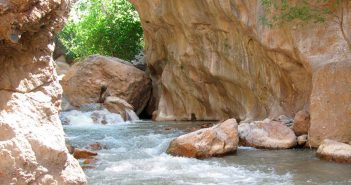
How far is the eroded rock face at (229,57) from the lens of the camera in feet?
46.4

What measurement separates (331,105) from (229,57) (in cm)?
798

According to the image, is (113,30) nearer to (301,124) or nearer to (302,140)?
(301,124)

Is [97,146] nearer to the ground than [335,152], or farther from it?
nearer to the ground

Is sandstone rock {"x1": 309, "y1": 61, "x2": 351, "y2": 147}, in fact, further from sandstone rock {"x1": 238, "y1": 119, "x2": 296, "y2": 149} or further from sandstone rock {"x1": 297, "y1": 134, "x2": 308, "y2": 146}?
sandstone rock {"x1": 238, "y1": 119, "x2": 296, "y2": 149}

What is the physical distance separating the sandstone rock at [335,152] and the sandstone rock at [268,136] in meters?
1.59

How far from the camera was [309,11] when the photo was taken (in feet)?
40.3

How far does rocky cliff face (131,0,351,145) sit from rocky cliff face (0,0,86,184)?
853 centimetres

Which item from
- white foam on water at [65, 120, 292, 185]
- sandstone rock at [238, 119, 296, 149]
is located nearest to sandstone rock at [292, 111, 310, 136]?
sandstone rock at [238, 119, 296, 149]

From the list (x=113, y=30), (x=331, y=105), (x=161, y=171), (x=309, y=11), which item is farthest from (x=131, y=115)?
(x=161, y=171)

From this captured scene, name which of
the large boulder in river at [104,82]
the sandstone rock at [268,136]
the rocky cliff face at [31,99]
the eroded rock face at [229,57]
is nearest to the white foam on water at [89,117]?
the large boulder in river at [104,82]

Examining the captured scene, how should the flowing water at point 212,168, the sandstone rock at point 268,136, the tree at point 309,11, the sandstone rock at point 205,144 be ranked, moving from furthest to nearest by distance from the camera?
the sandstone rock at point 268,136, the tree at point 309,11, the sandstone rock at point 205,144, the flowing water at point 212,168

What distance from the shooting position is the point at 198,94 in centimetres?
A: 2323

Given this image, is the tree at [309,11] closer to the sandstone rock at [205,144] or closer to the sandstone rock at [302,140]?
the sandstone rock at [302,140]

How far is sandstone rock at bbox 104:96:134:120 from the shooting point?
77.6 feet
